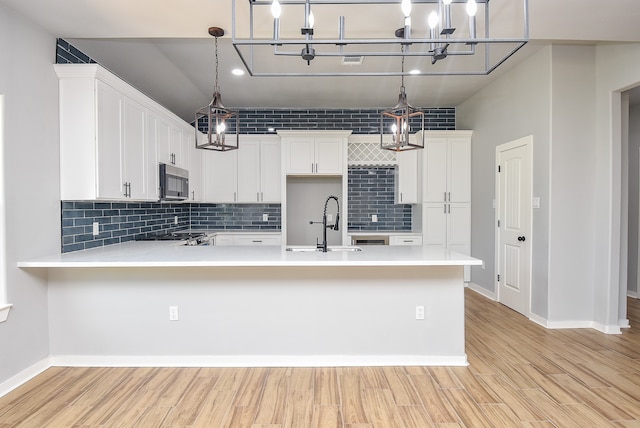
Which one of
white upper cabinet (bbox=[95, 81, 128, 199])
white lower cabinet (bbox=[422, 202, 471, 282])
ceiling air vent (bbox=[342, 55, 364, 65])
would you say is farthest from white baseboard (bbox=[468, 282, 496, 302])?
white upper cabinet (bbox=[95, 81, 128, 199])

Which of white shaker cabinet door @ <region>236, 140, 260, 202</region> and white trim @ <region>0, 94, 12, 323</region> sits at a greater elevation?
white shaker cabinet door @ <region>236, 140, 260, 202</region>

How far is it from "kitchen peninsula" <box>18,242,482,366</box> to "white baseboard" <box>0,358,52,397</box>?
83mm

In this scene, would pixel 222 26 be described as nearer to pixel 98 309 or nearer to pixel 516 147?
pixel 98 309

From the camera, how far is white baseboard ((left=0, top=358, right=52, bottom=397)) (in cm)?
238

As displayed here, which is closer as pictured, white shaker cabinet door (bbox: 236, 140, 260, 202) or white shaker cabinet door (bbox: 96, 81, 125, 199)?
white shaker cabinet door (bbox: 96, 81, 125, 199)

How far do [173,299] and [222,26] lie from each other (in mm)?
2122

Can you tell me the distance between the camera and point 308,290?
2816 millimetres

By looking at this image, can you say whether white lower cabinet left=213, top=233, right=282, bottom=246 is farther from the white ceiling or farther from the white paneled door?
the white paneled door

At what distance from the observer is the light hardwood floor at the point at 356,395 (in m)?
2.10

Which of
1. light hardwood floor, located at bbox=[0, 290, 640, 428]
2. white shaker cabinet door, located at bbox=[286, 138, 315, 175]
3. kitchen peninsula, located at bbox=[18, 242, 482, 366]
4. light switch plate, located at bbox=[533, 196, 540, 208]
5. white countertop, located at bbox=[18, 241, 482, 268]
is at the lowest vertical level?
light hardwood floor, located at bbox=[0, 290, 640, 428]

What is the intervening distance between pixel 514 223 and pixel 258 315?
10.3 ft

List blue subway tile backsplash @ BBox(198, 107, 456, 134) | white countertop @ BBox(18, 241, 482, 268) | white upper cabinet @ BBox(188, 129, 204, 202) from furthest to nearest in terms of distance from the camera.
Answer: blue subway tile backsplash @ BBox(198, 107, 456, 134) < white upper cabinet @ BBox(188, 129, 204, 202) < white countertop @ BBox(18, 241, 482, 268)

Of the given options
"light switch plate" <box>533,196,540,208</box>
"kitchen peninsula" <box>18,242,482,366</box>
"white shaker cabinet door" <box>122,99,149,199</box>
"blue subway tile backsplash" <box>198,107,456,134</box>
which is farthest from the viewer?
"blue subway tile backsplash" <box>198,107,456,134</box>

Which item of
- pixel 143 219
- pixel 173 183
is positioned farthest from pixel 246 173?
pixel 143 219
